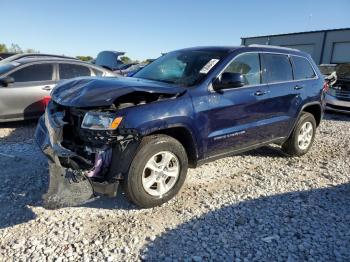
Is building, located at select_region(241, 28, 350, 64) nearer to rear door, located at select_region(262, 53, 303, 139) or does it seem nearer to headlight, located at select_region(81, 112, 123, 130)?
rear door, located at select_region(262, 53, 303, 139)

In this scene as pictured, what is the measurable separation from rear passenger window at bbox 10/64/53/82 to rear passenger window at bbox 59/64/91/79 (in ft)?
0.82

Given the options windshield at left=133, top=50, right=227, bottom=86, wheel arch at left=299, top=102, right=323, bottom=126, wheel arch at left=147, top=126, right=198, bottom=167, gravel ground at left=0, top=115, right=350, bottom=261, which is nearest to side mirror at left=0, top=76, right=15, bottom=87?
gravel ground at left=0, top=115, right=350, bottom=261

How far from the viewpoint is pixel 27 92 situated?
7.51 meters

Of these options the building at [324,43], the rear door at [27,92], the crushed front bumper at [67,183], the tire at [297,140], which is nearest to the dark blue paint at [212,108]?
the tire at [297,140]

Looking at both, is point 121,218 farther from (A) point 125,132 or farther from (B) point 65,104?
(B) point 65,104

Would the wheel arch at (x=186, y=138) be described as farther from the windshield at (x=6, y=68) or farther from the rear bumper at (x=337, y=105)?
the rear bumper at (x=337, y=105)

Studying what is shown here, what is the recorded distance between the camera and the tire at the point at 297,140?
6.09 metres

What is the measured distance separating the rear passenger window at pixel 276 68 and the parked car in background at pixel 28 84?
4.48m

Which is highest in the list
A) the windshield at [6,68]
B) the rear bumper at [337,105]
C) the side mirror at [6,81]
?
the windshield at [6,68]

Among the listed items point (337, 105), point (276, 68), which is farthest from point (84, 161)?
point (337, 105)

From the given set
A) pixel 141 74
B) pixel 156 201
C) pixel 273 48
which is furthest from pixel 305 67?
pixel 156 201

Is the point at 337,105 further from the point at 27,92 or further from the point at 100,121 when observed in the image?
the point at 100,121

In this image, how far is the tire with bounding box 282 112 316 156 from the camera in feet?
20.0

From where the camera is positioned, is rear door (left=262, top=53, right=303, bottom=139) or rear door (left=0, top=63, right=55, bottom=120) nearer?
rear door (left=262, top=53, right=303, bottom=139)
